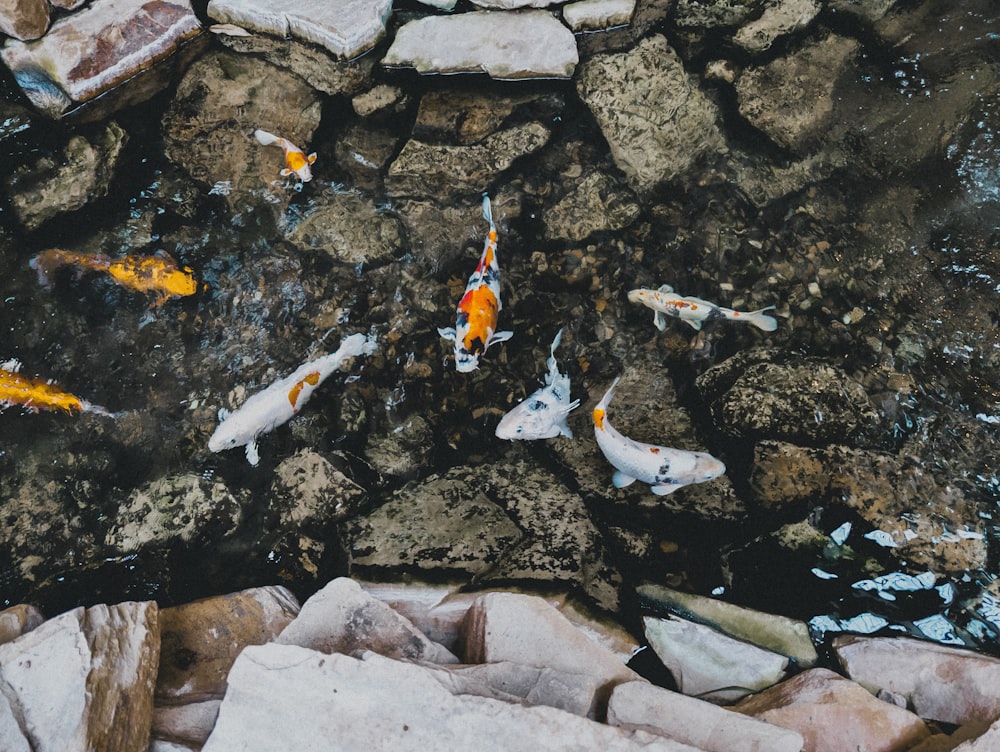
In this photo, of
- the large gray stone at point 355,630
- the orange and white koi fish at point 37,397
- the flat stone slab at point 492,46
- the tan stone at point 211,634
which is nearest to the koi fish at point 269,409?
the orange and white koi fish at point 37,397

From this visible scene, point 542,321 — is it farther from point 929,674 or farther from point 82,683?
point 82,683

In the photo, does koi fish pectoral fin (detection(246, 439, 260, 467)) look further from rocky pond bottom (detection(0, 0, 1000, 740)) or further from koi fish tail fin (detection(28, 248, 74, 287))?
koi fish tail fin (detection(28, 248, 74, 287))

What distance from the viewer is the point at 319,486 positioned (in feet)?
13.6

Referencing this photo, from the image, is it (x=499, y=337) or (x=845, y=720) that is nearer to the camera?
(x=845, y=720)

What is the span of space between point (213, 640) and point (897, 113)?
5860mm

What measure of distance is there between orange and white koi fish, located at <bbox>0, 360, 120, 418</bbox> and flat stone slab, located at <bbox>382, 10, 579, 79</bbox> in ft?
11.4

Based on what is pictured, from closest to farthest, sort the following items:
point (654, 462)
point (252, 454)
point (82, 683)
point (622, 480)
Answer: point (82, 683)
point (654, 462)
point (622, 480)
point (252, 454)

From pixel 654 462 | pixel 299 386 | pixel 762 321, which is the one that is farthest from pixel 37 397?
pixel 762 321

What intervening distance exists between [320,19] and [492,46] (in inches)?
55.8

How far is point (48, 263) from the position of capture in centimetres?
475

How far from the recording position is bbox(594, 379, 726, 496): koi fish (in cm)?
396

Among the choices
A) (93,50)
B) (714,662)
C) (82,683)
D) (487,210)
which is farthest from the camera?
(93,50)

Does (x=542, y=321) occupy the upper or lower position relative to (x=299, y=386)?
upper

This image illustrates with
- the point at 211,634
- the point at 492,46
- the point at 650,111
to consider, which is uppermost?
the point at 492,46
